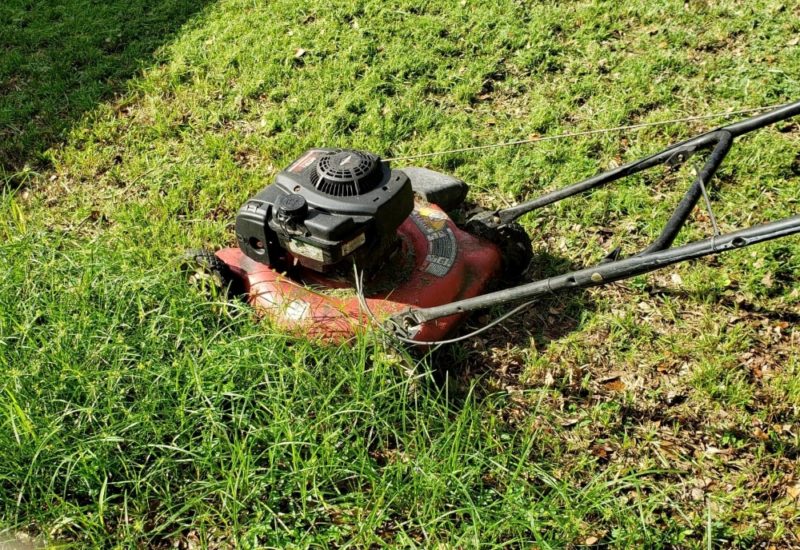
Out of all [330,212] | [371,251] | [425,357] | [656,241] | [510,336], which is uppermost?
[656,241]

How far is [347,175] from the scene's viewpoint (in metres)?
3.02

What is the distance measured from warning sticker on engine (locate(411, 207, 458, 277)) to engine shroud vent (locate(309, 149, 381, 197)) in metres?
0.50

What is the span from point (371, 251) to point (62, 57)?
154 inches

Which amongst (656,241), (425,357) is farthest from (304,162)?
(656,241)

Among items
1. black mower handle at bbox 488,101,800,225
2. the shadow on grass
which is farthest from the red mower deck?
the shadow on grass

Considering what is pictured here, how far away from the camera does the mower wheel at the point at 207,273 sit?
10.6 feet

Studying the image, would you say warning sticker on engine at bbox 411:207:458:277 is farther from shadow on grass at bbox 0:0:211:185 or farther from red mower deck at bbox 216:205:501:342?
shadow on grass at bbox 0:0:211:185

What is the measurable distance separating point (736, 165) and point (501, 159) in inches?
49.7

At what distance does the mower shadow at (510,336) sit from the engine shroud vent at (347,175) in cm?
79

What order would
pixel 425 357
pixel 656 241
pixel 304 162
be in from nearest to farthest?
1. pixel 656 241
2. pixel 425 357
3. pixel 304 162

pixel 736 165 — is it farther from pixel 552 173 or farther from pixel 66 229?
pixel 66 229

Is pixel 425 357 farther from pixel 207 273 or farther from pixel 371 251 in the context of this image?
pixel 207 273

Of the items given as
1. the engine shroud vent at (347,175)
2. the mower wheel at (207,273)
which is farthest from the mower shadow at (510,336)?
the mower wheel at (207,273)

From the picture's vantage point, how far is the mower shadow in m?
3.39
